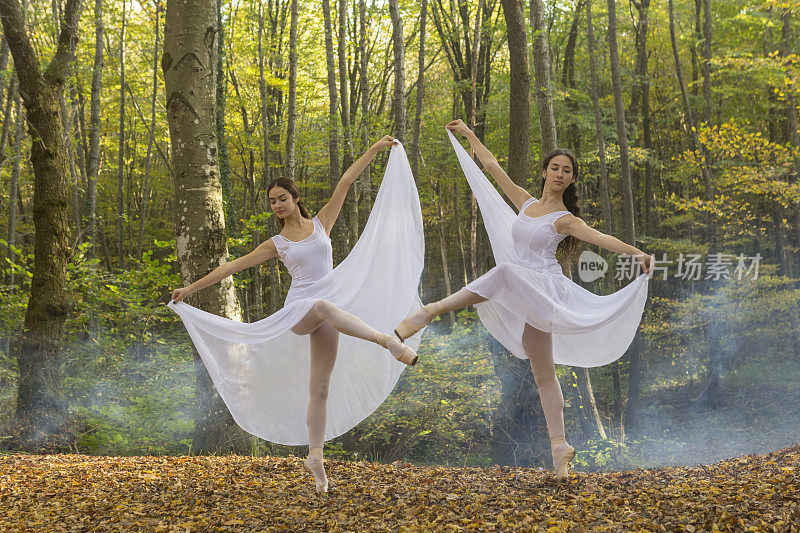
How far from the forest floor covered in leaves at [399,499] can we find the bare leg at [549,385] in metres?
0.22

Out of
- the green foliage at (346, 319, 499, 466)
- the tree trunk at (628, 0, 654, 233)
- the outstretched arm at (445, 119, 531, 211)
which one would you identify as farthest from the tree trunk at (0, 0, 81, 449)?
the tree trunk at (628, 0, 654, 233)

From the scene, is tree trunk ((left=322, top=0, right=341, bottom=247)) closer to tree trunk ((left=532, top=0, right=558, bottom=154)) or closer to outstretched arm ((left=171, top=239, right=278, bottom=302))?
tree trunk ((left=532, top=0, right=558, bottom=154))

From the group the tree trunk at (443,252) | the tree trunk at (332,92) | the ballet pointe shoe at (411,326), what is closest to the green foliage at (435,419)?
the tree trunk at (443,252)

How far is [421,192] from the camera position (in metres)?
17.9

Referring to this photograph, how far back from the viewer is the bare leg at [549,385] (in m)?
3.98

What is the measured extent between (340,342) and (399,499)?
1.22 meters

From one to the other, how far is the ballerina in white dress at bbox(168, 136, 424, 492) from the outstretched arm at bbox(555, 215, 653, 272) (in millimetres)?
1079

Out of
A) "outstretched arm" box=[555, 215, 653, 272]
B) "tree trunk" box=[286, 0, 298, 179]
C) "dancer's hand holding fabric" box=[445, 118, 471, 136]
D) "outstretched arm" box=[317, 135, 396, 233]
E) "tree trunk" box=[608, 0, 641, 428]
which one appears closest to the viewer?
"outstretched arm" box=[555, 215, 653, 272]

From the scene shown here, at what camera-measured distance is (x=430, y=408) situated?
8.80 metres

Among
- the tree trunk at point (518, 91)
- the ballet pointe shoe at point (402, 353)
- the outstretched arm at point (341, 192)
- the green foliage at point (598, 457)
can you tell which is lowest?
the green foliage at point (598, 457)

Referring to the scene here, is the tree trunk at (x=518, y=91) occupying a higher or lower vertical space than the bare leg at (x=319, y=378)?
higher

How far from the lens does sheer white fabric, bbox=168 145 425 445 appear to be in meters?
4.23

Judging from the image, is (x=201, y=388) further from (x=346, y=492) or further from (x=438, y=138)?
(x=438, y=138)

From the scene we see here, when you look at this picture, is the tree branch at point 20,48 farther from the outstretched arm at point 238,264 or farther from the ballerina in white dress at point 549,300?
the ballerina in white dress at point 549,300
